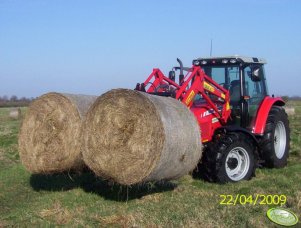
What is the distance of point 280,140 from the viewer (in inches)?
383

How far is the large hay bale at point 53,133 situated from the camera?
280 inches

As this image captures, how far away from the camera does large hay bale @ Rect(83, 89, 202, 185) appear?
601 cm

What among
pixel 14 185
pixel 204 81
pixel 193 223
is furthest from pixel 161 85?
pixel 193 223

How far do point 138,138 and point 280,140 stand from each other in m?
4.43

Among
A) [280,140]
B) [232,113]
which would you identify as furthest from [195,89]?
[280,140]

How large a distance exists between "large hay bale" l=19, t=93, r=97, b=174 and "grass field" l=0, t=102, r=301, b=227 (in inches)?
15.4

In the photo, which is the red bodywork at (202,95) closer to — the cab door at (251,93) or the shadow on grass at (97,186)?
the cab door at (251,93)

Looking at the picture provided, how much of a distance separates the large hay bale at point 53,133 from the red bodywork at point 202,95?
1.43m

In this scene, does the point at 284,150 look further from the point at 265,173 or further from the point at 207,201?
the point at 207,201

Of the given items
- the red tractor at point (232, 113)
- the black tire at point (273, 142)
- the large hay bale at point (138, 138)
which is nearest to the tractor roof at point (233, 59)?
the red tractor at point (232, 113)

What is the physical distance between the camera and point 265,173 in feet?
28.3

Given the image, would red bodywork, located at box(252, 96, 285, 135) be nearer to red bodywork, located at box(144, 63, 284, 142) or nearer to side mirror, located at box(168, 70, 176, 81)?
red bodywork, located at box(144, 63, 284, 142)

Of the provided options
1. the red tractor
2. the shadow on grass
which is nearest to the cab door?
the red tractor

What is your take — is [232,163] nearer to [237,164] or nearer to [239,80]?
[237,164]
